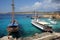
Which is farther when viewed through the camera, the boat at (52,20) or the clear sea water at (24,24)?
the boat at (52,20)

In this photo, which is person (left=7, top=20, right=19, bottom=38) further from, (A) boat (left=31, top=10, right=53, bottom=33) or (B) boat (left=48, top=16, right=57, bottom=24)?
(B) boat (left=48, top=16, right=57, bottom=24)

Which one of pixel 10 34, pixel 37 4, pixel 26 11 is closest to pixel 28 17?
pixel 26 11

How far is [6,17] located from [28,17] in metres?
0.47

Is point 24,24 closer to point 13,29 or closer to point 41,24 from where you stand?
point 13,29

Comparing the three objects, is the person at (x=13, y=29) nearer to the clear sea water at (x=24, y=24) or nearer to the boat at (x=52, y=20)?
the clear sea water at (x=24, y=24)

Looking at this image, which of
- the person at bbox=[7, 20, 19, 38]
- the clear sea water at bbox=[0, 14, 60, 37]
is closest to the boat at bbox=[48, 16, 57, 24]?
the clear sea water at bbox=[0, 14, 60, 37]

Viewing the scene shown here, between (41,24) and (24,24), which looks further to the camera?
(41,24)

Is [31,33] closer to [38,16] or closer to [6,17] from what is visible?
[38,16]

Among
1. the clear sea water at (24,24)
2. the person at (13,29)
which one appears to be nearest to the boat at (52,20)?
the clear sea water at (24,24)

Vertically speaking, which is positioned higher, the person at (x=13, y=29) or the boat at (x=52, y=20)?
the boat at (x=52, y=20)

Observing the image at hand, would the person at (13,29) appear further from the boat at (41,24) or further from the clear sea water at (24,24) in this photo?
the boat at (41,24)

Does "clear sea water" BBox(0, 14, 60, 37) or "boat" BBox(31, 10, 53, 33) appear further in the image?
"boat" BBox(31, 10, 53, 33)

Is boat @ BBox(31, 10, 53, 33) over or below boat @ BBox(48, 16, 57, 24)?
below

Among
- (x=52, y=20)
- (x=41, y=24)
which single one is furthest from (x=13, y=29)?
(x=52, y=20)
